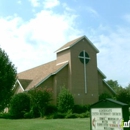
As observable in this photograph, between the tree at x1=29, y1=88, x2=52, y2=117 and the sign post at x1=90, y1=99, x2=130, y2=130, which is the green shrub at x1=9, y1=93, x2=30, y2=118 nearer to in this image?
the tree at x1=29, y1=88, x2=52, y2=117

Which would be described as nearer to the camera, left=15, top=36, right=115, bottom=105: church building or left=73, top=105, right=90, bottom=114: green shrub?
left=73, top=105, right=90, bottom=114: green shrub

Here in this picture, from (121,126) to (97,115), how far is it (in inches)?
36.5

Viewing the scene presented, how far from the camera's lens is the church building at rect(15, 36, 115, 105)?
34.0 meters

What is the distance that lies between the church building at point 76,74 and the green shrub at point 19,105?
8.57 ft

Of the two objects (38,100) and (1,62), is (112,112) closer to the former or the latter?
(1,62)

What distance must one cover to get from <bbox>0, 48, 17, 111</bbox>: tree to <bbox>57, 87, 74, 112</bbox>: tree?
932 cm

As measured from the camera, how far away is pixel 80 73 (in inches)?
1367

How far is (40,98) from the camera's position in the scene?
95.1 ft

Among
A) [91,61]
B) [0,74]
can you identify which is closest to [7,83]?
[0,74]

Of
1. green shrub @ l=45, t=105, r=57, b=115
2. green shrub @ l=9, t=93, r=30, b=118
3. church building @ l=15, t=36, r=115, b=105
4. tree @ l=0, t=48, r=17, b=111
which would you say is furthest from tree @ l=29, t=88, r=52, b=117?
tree @ l=0, t=48, r=17, b=111

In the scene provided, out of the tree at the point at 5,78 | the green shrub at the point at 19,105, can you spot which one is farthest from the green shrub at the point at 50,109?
the tree at the point at 5,78

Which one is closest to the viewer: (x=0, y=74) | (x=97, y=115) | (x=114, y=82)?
(x=97, y=115)

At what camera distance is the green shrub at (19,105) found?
3078cm

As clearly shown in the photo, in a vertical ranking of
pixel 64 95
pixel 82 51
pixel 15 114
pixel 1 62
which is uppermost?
pixel 82 51
